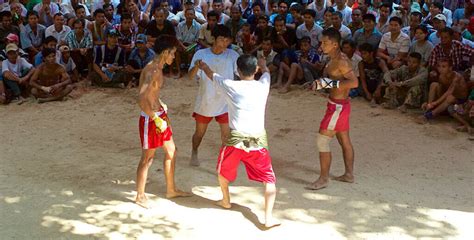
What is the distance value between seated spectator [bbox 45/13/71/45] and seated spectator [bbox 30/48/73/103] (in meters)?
0.85

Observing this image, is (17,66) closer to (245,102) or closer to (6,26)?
(6,26)

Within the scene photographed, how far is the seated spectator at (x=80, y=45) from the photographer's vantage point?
9664 mm

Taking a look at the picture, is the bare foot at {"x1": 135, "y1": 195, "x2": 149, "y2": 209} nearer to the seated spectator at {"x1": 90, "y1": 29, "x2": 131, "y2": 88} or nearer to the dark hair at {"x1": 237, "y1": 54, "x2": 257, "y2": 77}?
the dark hair at {"x1": 237, "y1": 54, "x2": 257, "y2": 77}

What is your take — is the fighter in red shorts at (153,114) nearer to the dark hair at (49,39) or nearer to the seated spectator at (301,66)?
the seated spectator at (301,66)

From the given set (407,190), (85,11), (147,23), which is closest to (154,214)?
(407,190)

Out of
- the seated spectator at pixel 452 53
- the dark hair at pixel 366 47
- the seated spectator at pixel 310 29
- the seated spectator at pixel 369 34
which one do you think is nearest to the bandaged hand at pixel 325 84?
the seated spectator at pixel 452 53

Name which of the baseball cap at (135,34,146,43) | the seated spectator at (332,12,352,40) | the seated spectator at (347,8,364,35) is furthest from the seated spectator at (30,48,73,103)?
the seated spectator at (347,8,364,35)

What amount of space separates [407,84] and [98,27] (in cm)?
526

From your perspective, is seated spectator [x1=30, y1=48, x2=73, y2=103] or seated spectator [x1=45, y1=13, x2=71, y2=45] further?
seated spectator [x1=45, y1=13, x2=71, y2=45]

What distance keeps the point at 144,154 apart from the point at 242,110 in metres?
1.02

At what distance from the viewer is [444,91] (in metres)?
7.74

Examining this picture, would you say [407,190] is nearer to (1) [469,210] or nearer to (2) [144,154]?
(1) [469,210]

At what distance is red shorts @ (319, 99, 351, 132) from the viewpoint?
5418mm

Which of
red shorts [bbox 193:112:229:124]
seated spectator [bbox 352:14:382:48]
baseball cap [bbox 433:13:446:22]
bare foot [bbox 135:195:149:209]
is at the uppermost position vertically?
baseball cap [bbox 433:13:446:22]
